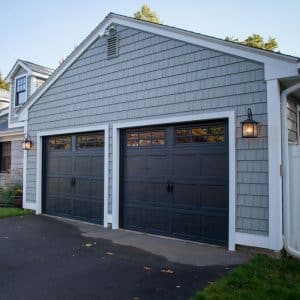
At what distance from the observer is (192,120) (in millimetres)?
7113

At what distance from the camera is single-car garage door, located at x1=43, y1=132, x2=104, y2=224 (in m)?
9.16

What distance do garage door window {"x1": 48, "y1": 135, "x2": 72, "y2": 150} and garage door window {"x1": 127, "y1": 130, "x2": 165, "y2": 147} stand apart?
2.47 m

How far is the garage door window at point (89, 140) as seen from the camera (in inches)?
361

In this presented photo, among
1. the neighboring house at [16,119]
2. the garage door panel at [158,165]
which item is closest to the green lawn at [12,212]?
the neighboring house at [16,119]

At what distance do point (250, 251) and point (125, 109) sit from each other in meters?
4.29

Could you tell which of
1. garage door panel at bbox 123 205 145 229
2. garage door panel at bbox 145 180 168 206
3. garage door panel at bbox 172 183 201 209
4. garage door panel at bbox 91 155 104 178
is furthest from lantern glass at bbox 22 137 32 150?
garage door panel at bbox 172 183 201 209

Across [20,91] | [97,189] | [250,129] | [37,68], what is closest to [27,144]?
[97,189]

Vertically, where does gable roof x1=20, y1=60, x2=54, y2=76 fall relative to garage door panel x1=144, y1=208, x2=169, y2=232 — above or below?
above

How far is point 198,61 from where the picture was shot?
7.11 metres

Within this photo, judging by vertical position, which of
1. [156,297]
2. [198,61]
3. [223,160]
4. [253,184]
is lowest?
[156,297]

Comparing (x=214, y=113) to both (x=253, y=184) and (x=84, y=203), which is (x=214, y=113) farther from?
(x=84, y=203)

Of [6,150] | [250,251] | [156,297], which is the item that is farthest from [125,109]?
[6,150]

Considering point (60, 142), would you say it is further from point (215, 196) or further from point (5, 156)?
→ point (5, 156)

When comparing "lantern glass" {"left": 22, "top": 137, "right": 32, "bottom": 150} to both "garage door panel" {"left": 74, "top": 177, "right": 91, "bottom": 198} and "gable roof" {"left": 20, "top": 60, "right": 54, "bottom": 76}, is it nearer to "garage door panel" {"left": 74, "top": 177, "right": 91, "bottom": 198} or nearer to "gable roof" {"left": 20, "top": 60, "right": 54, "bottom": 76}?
"garage door panel" {"left": 74, "top": 177, "right": 91, "bottom": 198}
